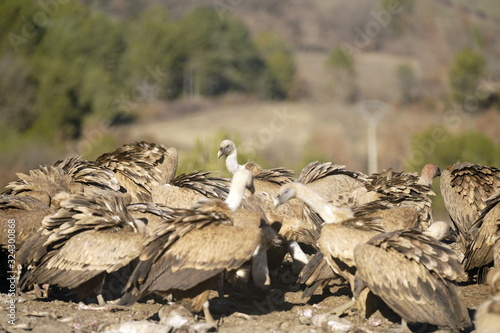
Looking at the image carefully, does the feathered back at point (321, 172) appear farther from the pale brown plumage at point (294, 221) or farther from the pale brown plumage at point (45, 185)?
the pale brown plumage at point (45, 185)

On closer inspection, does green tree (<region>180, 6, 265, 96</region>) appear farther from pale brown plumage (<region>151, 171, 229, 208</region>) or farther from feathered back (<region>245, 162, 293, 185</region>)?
pale brown plumage (<region>151, 171, 229, 208</region>)

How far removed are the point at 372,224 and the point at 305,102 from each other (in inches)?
→ 2826

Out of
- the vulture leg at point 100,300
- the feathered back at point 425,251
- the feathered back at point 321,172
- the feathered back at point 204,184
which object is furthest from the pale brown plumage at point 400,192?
the vulture leg at point 100,300

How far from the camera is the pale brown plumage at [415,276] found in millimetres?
7000

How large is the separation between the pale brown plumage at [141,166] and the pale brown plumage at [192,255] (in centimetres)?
341

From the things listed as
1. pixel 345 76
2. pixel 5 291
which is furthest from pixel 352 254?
pixel 345 76

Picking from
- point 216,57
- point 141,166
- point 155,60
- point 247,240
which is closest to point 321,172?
point 141,166

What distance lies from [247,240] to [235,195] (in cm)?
70

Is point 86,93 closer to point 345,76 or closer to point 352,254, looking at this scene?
point 345,76

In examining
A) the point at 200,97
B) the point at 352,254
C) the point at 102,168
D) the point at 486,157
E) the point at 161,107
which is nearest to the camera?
the point at 352,254

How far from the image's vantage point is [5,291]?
896cm

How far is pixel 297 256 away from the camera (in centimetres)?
959

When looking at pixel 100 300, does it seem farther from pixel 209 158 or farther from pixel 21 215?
pixel 209 158

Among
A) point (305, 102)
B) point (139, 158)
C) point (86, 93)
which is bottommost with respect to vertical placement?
point (305, 102)
